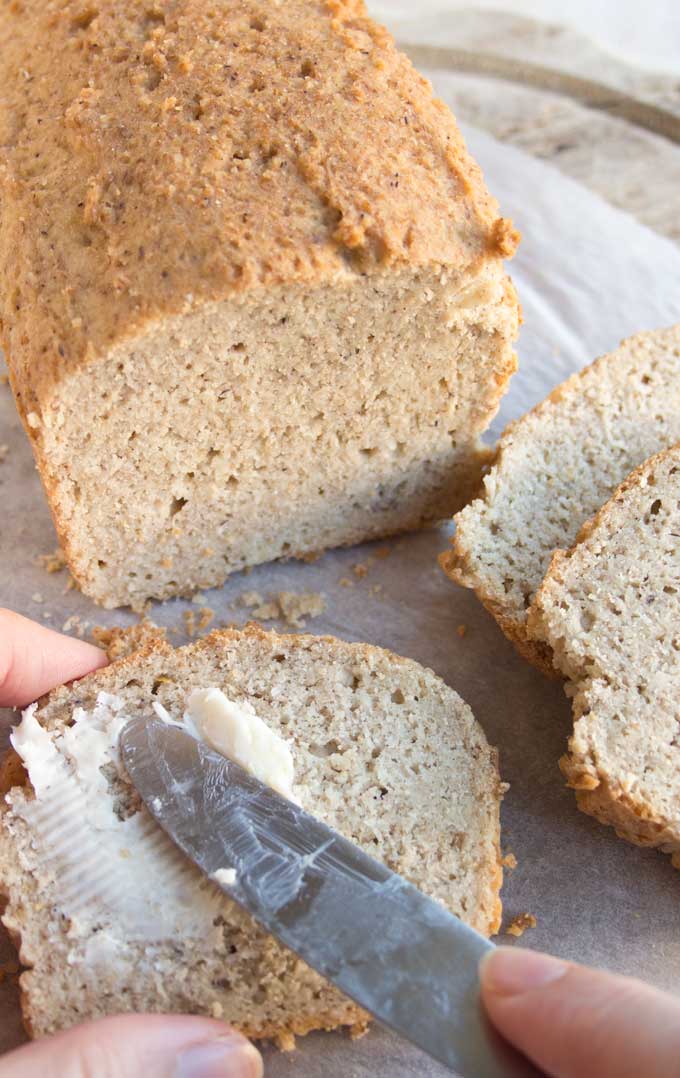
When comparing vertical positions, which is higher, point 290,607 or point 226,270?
point 226,270

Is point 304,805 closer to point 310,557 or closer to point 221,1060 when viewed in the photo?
point 221,1060

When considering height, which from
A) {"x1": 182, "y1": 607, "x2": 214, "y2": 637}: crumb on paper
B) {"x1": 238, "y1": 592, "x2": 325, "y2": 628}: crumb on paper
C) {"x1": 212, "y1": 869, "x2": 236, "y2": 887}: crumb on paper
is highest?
A: {"x1": 212, "y1": 869, "x2": 236, "y2": 887}: crumb on paper

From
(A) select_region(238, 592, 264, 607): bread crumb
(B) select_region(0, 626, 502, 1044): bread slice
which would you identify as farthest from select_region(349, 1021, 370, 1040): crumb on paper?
(A) select_region(238, 592, 264, 607): bread crumb

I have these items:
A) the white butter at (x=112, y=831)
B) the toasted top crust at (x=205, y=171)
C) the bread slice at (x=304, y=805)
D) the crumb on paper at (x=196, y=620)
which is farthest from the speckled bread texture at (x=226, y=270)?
the white butter at (x=112, y=831)

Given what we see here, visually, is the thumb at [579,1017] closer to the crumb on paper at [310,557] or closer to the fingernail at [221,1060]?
the fingernail at [221,1060]

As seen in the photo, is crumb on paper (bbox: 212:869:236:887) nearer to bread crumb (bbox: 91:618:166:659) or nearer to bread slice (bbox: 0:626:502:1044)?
bread slice (bbox: 0:626:502:1044)

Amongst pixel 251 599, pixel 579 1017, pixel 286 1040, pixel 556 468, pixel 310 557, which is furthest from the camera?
pixel 310 557

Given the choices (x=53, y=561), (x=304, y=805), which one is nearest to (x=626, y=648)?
(x=304, y=805)
